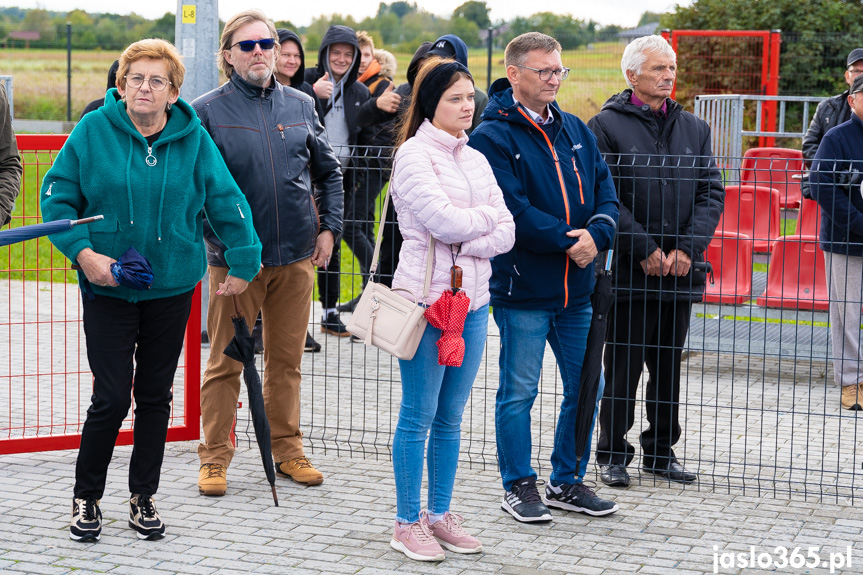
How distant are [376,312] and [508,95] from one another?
1159 mm

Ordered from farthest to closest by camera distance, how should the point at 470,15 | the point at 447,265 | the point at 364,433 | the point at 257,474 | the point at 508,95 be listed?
1. the point at 470,15
2. the point at 364,433
3. the point at 257,474
4. the point at 508,95
5. the point at 447,265

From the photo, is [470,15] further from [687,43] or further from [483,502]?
[483,502]

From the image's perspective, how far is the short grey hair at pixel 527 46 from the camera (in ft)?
14.8

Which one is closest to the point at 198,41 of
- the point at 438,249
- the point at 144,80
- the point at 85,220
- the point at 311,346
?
the point at 311,346

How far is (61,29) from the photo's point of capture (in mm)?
29516

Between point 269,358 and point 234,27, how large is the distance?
1566 millimetres

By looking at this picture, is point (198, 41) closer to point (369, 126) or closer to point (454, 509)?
point (369, 126)

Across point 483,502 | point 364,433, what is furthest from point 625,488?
point 364,433

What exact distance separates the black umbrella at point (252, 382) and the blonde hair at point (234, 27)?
3.54 ft

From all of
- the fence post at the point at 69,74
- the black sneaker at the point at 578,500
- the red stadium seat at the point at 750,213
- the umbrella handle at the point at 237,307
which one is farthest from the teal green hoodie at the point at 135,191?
the fence post at the point at 69,74

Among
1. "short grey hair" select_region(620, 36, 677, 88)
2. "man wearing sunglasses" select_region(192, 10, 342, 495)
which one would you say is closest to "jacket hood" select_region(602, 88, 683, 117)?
"short grey hair" select_region(620, 36, 677, 88)

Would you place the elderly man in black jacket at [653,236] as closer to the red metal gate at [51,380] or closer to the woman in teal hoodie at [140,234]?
the woman in teal hoodie at [140,234]

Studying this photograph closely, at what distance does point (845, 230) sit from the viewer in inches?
233

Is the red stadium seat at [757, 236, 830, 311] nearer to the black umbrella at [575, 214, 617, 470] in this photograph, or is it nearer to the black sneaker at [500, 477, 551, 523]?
the black umbrella at [575, 214, 617, 470]
